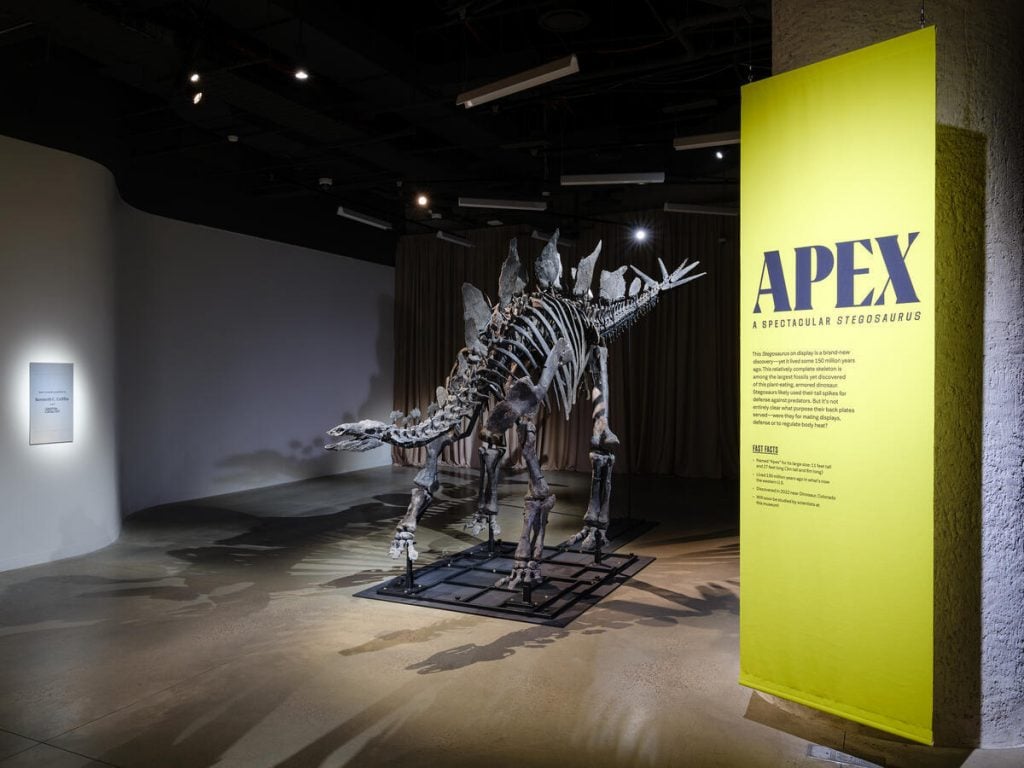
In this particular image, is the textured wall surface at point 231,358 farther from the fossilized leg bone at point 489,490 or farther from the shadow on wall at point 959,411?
the shadow on wall at point 959,411

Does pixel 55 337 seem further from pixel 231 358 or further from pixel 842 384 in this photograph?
pixel 842 384

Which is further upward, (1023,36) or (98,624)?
(1023,36)

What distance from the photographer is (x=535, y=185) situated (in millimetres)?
11188

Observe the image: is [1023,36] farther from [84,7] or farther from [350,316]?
[350,316]

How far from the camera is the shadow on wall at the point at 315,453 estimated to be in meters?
10.2

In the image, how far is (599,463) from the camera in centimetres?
686

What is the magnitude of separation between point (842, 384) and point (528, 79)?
3.61 m

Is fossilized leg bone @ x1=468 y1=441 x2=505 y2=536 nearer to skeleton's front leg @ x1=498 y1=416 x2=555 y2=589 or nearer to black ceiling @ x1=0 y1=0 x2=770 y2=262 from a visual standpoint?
skeleton's front leg @ x1=498 y1=416 x2=555 y2=589

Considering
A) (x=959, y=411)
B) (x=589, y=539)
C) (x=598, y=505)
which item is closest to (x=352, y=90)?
(x=598, y=505)

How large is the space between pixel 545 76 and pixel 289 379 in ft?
23.2

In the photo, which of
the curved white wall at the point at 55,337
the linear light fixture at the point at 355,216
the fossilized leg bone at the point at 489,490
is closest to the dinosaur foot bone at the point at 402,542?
the fossilized leg bone at the point at 489,490

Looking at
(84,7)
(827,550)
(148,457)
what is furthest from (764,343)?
(148,457)

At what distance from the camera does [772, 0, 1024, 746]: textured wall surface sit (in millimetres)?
3160

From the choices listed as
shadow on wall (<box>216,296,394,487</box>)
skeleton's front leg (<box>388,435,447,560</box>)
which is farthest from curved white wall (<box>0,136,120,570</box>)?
skeleton's front leg (<box>388,435,447,560</box>)
